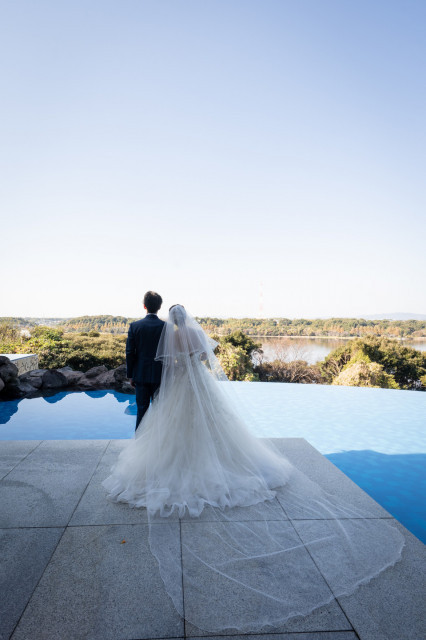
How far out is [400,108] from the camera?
10367 mm

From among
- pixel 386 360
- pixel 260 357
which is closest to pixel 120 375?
pixel 260 357

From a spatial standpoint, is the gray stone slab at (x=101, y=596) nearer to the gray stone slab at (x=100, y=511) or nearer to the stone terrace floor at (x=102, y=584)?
the stone terrace floor at (x=102, y=584)

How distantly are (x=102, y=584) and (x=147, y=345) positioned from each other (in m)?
1.76

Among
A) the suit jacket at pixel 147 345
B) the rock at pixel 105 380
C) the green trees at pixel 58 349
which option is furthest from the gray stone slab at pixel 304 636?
the green trees at pixel 58 349

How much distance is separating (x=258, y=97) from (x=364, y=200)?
7092 mm

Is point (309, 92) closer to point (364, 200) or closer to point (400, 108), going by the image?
point (400, 108)

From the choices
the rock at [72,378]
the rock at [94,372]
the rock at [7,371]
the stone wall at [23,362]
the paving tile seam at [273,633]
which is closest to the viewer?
the paving tile seam at [273,633]

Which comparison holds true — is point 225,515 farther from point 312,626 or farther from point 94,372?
point 94,372

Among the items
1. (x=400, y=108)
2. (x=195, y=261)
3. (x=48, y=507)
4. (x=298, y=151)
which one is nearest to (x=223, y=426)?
(x=48, y=507)

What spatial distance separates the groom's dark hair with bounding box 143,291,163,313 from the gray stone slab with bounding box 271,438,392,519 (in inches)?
74.0

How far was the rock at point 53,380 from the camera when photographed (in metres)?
8.12

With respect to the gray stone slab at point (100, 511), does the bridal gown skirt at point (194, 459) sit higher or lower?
higher

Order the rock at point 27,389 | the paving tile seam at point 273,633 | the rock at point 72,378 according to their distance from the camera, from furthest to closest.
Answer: the rock at point 72,378 < the rock at point 27,389 < the paving tile seam at point 273,633

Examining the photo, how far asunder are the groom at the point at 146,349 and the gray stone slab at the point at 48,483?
0.84 meters
